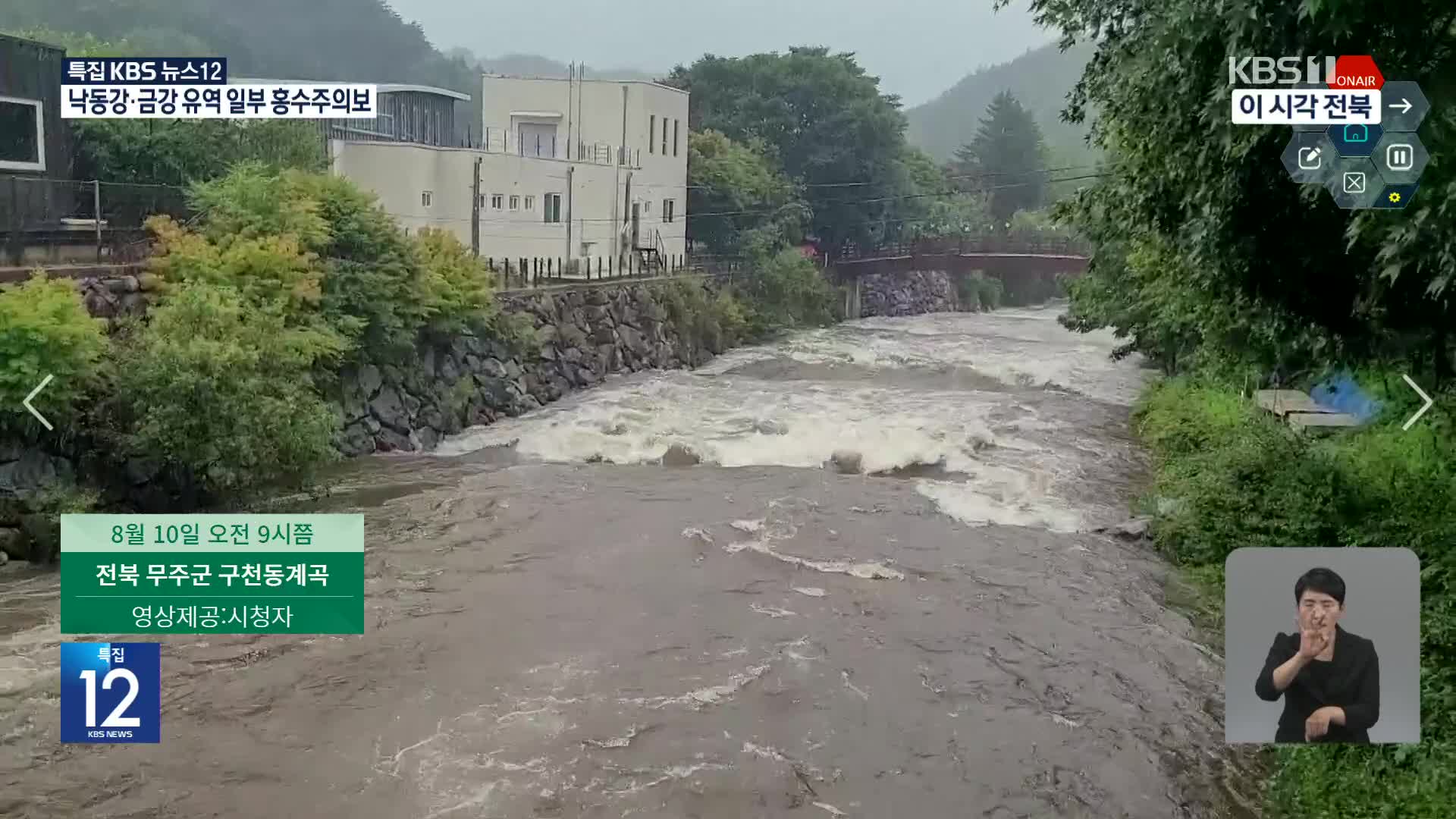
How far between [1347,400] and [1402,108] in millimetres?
9069

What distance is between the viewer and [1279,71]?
5.60m

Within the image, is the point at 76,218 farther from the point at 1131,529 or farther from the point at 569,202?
the point at 1131,529

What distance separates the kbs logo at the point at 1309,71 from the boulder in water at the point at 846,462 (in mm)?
9953

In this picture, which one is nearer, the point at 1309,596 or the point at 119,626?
the point at 1309,596

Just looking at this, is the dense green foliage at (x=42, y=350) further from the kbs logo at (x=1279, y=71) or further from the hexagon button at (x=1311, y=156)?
the hexagon button at (x=1311, y=156)

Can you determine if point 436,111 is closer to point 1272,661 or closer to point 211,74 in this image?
point 211,74

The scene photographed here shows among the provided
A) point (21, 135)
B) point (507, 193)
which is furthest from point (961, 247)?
point (21, 135)

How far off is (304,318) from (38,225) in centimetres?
365

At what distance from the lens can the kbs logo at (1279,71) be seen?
5395mm

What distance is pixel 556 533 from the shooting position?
11.9m

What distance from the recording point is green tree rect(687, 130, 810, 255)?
113 ft

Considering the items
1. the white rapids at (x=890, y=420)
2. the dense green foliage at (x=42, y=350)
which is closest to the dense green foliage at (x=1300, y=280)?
the white rapids at (x=890, y=420)

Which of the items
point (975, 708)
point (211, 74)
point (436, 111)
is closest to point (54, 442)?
point (211, 74)

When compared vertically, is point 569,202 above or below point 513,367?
above
